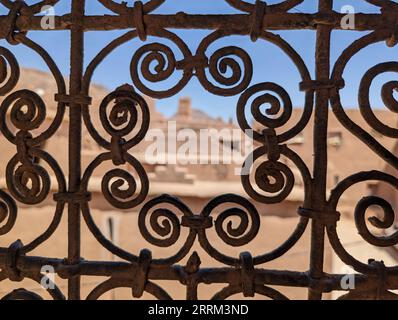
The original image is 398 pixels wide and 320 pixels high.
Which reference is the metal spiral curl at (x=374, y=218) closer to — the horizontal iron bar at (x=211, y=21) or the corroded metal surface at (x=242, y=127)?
the corroded metal surface at (x=242, y=127)

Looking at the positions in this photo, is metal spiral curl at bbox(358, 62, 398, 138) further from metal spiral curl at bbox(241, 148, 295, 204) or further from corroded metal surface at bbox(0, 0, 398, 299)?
metal spiral curl at bbox(241, 148, 295, 204)

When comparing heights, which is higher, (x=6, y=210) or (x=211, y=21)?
(x=211, y=21)

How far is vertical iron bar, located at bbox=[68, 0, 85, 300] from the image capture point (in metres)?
0.89

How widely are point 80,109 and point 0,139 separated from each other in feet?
15.5

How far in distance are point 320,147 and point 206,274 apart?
1.39ft

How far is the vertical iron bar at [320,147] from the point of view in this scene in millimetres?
833

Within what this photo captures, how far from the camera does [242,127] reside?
0.85 metres

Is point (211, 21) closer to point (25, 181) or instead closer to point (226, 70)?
point (226, 70)

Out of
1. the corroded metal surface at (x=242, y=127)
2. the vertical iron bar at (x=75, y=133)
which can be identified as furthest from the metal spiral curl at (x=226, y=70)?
the vertical iron bar at (x=75, y=133)

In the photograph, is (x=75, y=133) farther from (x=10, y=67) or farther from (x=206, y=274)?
(x=206, y=274)

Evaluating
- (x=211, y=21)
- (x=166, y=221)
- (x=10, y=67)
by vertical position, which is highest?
(x=211, y=21)

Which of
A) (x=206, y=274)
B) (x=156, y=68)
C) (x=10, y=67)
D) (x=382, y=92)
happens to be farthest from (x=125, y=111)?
(x=382, y=92)

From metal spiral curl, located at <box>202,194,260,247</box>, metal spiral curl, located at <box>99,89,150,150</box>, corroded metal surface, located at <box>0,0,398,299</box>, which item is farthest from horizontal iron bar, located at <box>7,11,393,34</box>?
metal spiral curl, located at <box>202,194,260,247</box>
